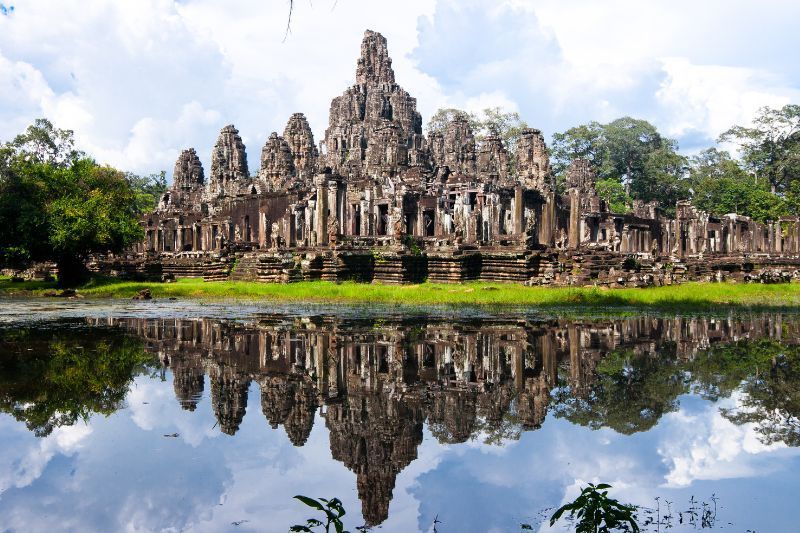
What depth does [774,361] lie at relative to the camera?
12508 millimetres

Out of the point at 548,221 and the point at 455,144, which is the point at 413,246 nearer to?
the point at 548,221

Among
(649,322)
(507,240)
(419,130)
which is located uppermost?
(419,130)

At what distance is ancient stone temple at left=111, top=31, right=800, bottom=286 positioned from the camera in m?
33.4

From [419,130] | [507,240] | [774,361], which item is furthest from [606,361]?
[419,130]

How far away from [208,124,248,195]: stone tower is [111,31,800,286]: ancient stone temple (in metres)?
0.12

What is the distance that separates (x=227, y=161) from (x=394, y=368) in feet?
178

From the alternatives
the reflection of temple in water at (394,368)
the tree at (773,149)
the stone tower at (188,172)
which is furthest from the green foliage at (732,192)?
the reflection of temple in water at (394,368)

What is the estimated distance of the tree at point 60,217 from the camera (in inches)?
1417

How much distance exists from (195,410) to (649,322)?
13937 millimetres

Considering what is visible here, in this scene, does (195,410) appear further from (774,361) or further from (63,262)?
(63,262)

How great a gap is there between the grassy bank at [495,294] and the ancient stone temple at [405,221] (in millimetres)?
1977

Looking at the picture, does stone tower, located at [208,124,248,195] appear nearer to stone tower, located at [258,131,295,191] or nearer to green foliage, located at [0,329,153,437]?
stone tower, located at [258,131,295,191]

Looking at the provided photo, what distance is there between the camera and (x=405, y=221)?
38625 millimetres

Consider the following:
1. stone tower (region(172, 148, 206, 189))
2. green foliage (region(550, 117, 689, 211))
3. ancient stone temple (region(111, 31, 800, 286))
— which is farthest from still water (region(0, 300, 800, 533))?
green foliage (region(550, 117, 689, 211))
